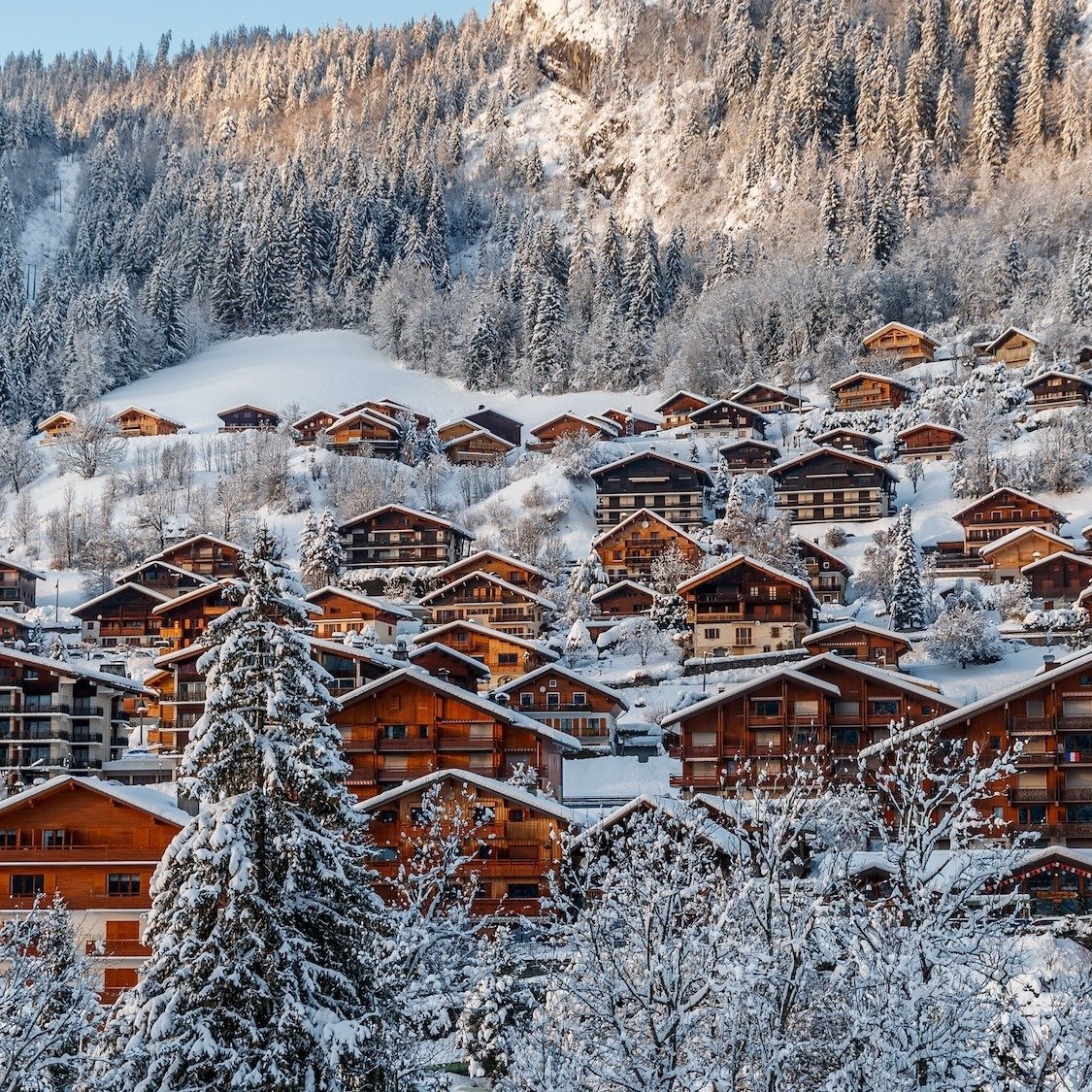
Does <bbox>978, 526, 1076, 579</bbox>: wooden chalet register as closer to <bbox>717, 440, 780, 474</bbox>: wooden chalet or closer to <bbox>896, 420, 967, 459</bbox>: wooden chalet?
<bbox>896, 420, 967, 459</bbox>: wooden chalet

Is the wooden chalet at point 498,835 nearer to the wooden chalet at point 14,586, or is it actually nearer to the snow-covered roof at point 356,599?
the snow-covered roof at point 356,599

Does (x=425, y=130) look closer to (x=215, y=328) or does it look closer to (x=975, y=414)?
(x=215, y=328)

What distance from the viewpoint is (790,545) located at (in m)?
75.9

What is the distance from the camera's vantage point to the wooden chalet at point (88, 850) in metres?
37.1

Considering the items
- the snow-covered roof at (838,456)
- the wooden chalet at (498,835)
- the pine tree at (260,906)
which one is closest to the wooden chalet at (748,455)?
the snow-covered roof at (838,456)

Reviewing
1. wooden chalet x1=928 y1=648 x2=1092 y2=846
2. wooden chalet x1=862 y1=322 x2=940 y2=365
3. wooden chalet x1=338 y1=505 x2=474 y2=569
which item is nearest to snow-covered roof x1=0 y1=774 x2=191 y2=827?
wooden chalet x1=928 y1=648 x2=1092 y2=846

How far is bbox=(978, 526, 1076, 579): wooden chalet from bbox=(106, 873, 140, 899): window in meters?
51.1

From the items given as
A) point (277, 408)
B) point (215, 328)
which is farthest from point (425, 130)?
point (277, 408)

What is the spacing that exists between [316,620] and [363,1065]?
180 ft

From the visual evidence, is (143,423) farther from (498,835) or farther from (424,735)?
(498,835)

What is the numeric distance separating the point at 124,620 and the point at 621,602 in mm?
26147

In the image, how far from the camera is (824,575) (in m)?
77.3

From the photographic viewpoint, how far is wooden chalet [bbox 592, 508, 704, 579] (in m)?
80.9

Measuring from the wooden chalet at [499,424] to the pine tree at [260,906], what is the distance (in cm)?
9040
